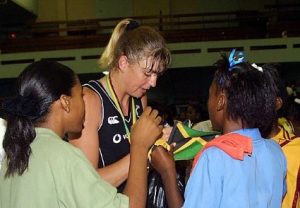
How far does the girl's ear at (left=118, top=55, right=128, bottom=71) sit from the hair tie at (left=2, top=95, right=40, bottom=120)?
64cm

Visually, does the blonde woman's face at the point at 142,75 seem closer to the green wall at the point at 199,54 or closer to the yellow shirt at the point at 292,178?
the yellow shirt at the point at 292,178

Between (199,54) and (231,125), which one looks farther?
(199,54)

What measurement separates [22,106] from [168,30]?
1237cm

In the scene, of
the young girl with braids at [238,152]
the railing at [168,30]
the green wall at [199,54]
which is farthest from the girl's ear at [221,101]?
the railing at [168,30]

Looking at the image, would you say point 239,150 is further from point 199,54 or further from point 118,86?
point 199,54

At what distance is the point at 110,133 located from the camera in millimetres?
1985

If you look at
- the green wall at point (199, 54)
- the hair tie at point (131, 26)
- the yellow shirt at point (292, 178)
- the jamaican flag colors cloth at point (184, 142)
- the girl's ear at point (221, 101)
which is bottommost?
the green wall at point (199, 54)

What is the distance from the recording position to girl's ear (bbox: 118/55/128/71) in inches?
79.5

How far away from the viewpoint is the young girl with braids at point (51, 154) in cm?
137

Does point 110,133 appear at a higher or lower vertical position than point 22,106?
lower

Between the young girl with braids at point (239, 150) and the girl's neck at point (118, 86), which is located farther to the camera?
the girl's neck at point (118, 86)

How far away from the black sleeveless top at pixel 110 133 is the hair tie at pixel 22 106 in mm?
524

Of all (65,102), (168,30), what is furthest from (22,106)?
(168,30)

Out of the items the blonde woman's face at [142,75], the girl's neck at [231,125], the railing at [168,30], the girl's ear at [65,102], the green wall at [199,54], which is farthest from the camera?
the railing at [168,30]
